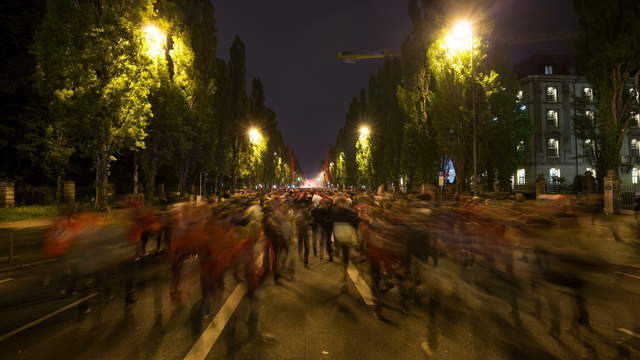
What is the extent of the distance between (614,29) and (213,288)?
118ft

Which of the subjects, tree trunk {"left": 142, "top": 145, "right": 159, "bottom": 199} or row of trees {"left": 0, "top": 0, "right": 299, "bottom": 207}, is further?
tree trunk {"left": 142, "top": 145, "right": 159, "bottom": 199}

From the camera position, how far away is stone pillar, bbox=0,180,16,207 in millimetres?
24062

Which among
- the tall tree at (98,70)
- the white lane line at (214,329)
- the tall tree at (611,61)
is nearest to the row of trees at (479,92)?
the tall tree at (611,61)

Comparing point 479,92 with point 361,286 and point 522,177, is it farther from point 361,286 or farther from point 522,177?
point 522,177

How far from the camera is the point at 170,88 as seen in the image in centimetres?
3488

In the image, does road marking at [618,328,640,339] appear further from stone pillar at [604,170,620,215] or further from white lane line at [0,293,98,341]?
stone pillar at [604,170,620,215]

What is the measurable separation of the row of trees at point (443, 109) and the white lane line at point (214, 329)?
2073cm

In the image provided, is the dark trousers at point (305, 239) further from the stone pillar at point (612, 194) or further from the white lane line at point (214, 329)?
the stone pillar at point (612, 194)

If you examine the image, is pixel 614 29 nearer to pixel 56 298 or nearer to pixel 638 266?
pixel 638 266

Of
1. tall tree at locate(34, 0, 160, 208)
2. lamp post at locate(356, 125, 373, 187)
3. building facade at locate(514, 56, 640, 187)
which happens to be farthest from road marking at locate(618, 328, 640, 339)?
lamp post at locate(356, 125, 373, 187)

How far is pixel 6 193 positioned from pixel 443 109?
28.0 meters

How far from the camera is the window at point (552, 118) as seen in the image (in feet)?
188

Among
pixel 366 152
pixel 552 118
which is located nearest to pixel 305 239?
pixel 552 118

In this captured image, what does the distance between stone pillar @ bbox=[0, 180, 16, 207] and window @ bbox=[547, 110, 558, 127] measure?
58228 mm
